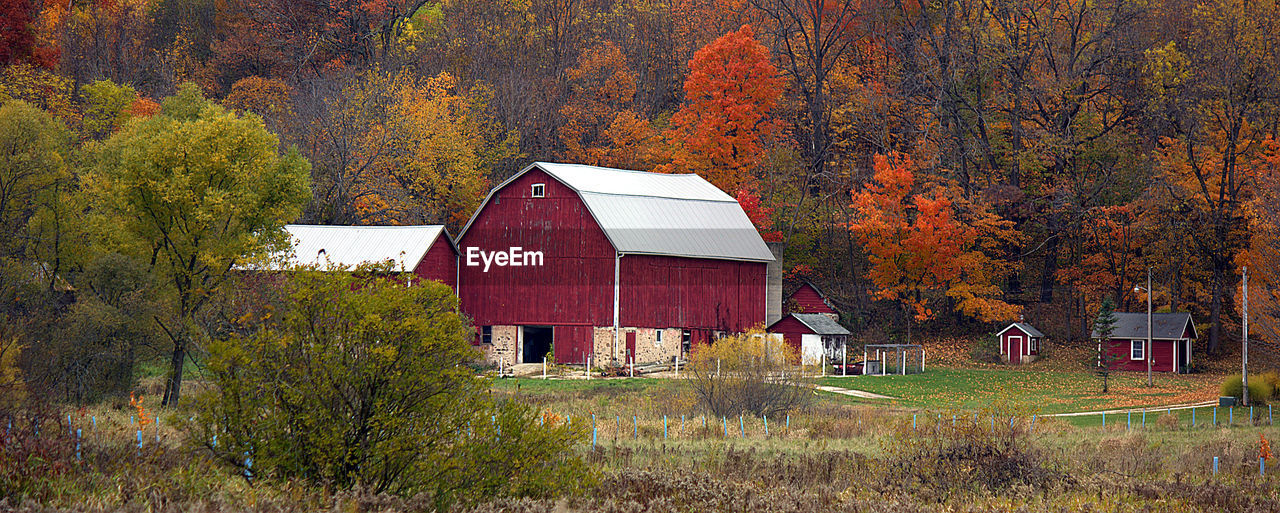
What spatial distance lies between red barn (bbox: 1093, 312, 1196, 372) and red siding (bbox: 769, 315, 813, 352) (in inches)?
513

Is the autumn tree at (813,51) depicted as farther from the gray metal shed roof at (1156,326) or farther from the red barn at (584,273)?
the gray metal shed roof at (1156,326)

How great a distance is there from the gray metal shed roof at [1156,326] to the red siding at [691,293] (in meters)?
14.8

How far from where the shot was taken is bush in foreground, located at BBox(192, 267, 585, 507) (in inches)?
624

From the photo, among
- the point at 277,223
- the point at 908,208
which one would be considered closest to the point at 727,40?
the point at 908,208

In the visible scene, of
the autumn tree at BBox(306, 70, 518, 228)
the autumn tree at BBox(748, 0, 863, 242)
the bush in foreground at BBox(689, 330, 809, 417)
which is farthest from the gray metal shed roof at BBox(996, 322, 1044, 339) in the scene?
the autumn tree at BBox(306, 70, 518, 228)

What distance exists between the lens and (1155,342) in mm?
55469

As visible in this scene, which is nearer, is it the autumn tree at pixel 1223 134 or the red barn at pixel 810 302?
the autumn tree at pixel 1223 134

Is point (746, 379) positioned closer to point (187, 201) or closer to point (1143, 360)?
point (187, 201)

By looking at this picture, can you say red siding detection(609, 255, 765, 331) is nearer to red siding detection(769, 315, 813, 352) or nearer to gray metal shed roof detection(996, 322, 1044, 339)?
red siding detection(769, 315, 813, 352)

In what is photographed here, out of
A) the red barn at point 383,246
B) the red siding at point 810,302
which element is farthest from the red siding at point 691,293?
the red barn at point 383,246

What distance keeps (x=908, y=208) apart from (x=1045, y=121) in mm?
8523

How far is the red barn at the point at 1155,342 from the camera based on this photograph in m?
55.1

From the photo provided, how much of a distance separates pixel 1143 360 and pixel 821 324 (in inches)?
577

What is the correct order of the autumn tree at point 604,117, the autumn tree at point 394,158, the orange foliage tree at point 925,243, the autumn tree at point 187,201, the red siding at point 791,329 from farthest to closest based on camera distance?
the autumn tree at point 604,117 < the autumn tree at point 394,158 < the orange foliage tree at point 925,243 < the red siding at point 791,329 < the autumn tree at point 187,201
